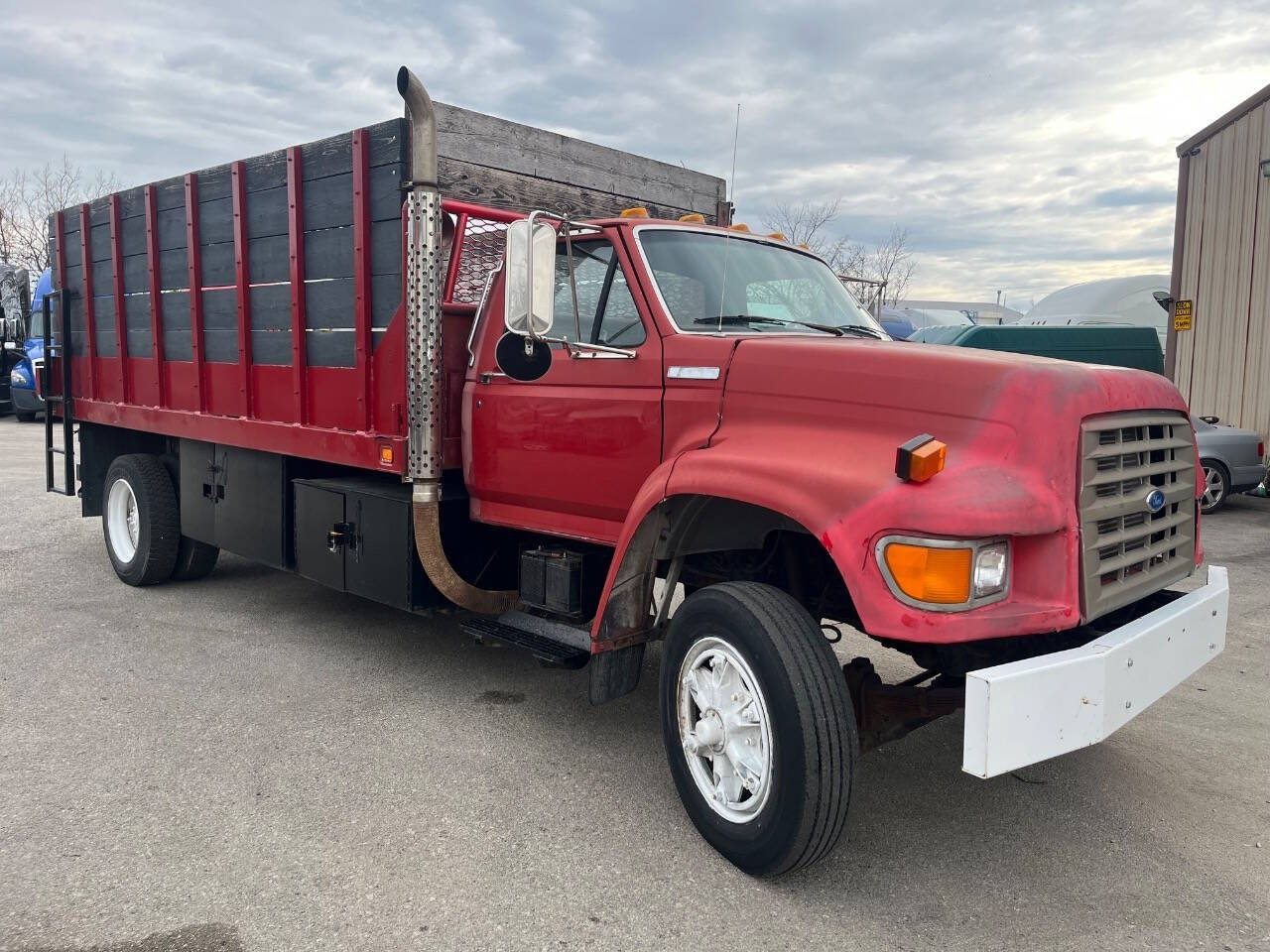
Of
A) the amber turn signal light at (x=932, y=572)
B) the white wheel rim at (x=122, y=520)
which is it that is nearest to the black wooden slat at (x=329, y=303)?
the white wheel rim at (x=122, y=520)

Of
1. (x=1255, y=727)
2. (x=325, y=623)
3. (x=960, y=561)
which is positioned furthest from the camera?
(x=325, y=623)

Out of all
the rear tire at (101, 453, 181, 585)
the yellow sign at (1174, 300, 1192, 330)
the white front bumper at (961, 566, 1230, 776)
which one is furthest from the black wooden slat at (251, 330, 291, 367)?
the yellow sign at (1174, 300, 1192, 330)

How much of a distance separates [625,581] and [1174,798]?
7.67 ft

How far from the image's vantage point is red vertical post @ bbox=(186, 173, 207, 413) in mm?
6008

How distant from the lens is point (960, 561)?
9.03 ft

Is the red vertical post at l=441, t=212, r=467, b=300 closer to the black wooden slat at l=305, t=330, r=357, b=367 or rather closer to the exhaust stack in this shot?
the exhaust stack

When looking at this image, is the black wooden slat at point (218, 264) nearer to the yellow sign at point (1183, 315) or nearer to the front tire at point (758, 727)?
the front tire at point (758, 727)

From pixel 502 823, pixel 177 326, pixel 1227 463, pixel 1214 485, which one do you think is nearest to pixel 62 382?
pixel 177 326

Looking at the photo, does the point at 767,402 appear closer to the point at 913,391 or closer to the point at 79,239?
the point at 913,391

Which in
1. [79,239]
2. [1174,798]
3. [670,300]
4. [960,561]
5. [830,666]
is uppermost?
[79,239]

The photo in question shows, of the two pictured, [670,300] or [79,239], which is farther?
[79,239]

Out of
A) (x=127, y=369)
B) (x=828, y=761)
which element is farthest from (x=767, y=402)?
(x=127, y=369)

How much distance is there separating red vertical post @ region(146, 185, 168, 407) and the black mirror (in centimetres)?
349

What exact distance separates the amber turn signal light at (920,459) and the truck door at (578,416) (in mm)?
1175
